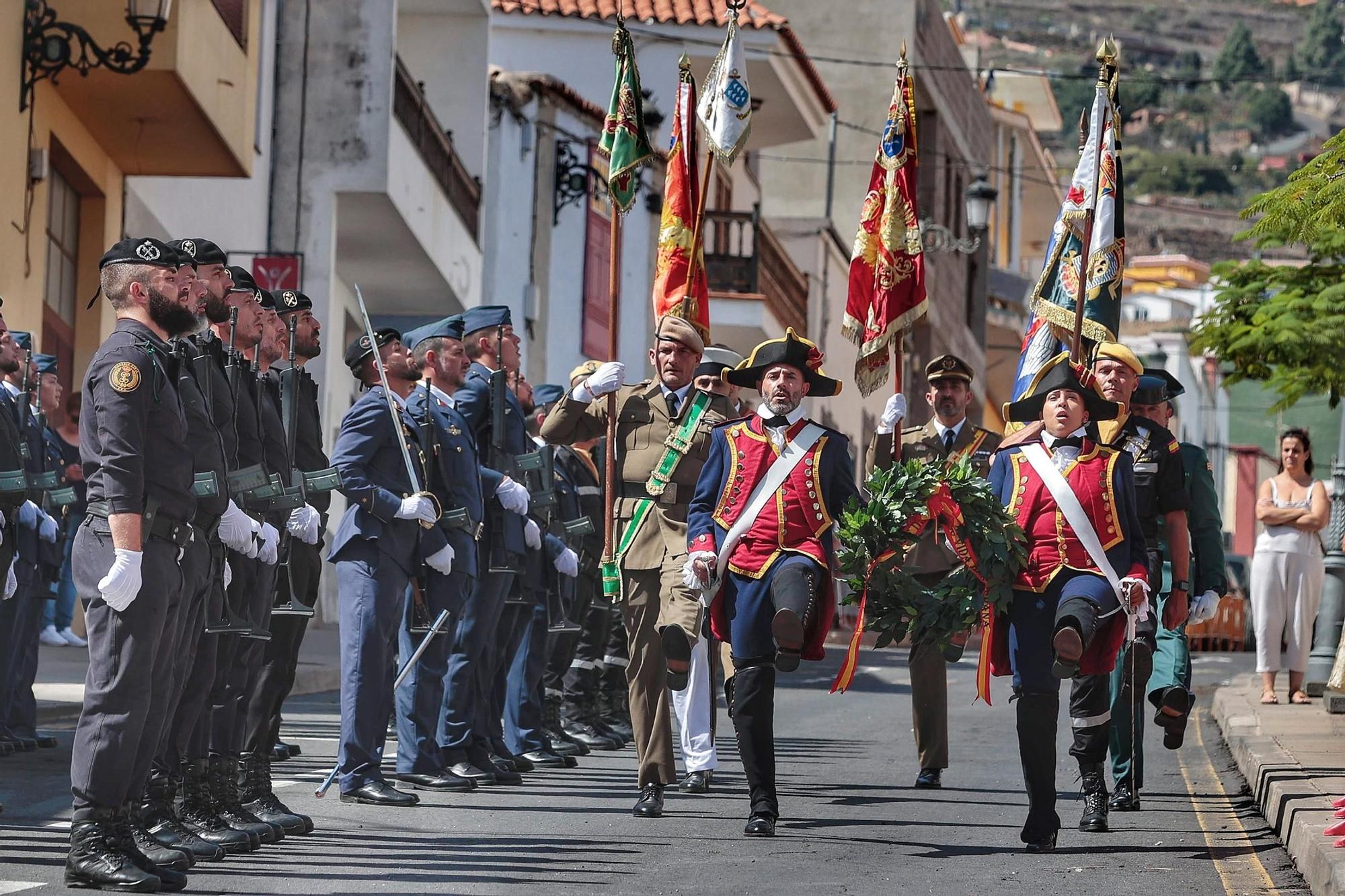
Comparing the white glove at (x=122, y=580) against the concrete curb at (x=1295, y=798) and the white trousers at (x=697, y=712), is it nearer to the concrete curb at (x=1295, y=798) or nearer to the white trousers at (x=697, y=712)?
the white trousers at (x=697, y=712)

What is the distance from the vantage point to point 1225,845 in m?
9.96

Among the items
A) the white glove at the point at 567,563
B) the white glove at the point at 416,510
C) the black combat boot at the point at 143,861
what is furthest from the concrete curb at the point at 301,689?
the black combat boot at the point at 143,861

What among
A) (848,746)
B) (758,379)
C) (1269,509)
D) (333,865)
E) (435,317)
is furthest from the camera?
(435,317)

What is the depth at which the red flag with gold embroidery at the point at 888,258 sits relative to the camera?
502 inches

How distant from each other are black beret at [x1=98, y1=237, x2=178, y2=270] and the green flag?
17.1ft

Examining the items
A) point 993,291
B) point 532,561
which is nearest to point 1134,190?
point 993,291

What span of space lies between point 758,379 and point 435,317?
67.6ft

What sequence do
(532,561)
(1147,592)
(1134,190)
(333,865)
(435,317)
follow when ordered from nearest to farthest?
(333,865) < (1147,592) < (532,561) < (435,317) < (1134,190)

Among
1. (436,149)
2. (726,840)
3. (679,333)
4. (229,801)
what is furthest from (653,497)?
(436,149)

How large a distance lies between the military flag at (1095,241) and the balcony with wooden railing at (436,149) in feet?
42.3

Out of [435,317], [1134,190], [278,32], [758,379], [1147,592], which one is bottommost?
[1147,592]

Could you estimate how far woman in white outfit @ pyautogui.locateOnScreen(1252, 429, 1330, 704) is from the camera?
58.8ft

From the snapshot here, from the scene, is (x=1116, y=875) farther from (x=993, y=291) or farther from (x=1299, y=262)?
(x=993, y=291)

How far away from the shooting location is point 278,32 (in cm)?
2495
